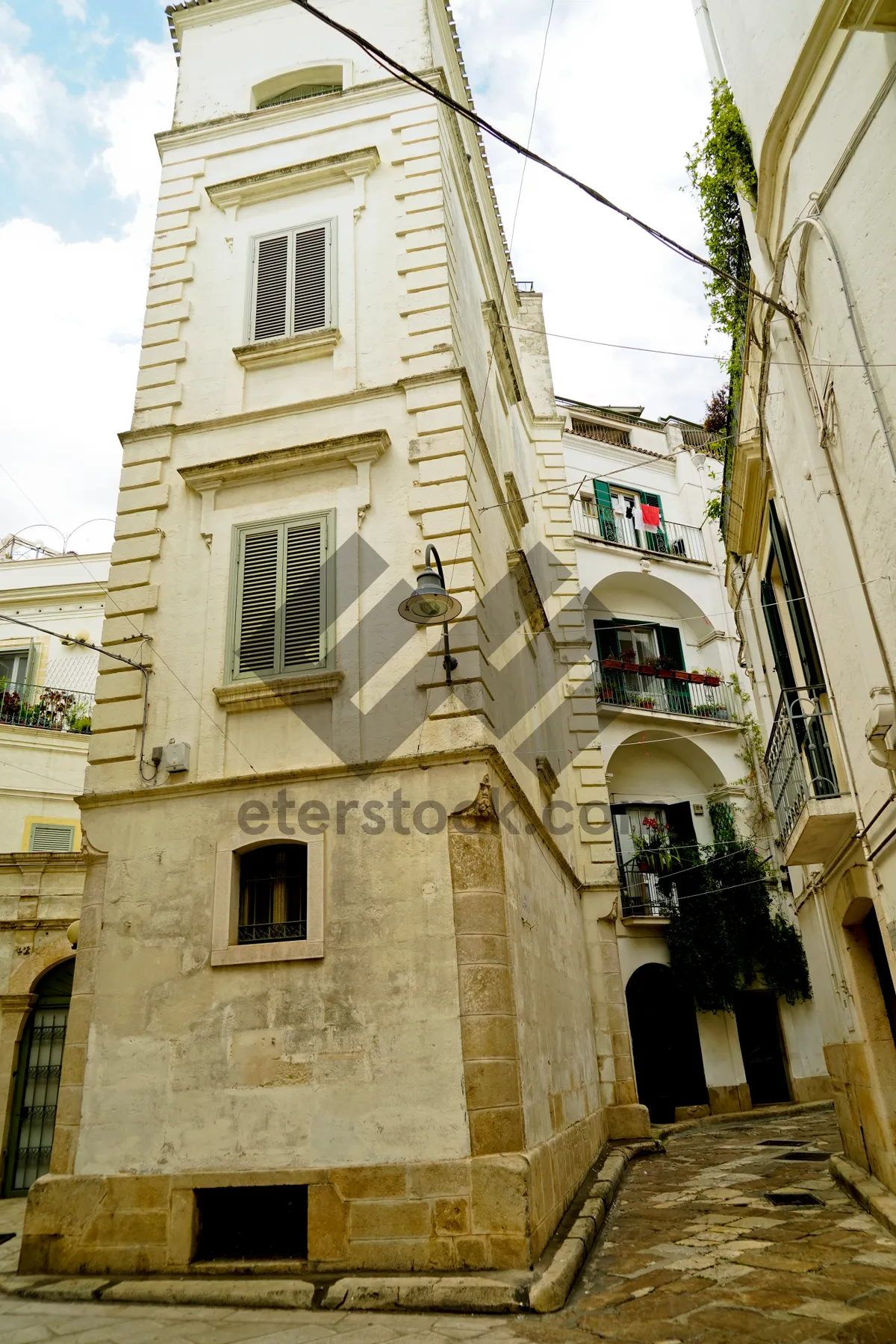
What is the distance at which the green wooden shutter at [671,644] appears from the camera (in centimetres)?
2444

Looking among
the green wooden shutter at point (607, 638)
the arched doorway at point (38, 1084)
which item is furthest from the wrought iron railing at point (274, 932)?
the green wooden shutter at point (607, 638)

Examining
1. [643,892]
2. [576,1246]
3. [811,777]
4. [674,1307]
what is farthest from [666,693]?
[674,1307]

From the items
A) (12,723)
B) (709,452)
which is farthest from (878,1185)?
(12,723)

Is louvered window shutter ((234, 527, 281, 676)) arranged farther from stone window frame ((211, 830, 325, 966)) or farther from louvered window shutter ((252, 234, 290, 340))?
louvered window shutter ((252, 234, 290, 340))

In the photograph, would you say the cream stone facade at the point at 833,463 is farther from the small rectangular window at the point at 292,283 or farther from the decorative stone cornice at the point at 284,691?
the small rectangular window at the point at 292,283

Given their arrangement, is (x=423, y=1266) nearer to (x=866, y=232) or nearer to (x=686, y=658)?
(x=866, y=232)

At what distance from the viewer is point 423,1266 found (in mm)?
6828

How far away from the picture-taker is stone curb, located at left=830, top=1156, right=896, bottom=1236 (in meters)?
7.37

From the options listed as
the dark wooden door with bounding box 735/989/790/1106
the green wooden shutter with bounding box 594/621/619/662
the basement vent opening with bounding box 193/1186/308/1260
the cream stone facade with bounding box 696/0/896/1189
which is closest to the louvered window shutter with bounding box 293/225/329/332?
the cream stone facade with bounding box 696/0/896/1189

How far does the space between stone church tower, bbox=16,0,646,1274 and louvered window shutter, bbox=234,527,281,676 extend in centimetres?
3

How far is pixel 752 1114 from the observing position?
1917 cm

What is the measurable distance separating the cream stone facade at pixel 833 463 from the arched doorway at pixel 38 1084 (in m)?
9.83

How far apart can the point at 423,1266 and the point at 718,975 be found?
14819mm

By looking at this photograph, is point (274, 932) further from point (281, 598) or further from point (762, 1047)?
point (762, 1047)
